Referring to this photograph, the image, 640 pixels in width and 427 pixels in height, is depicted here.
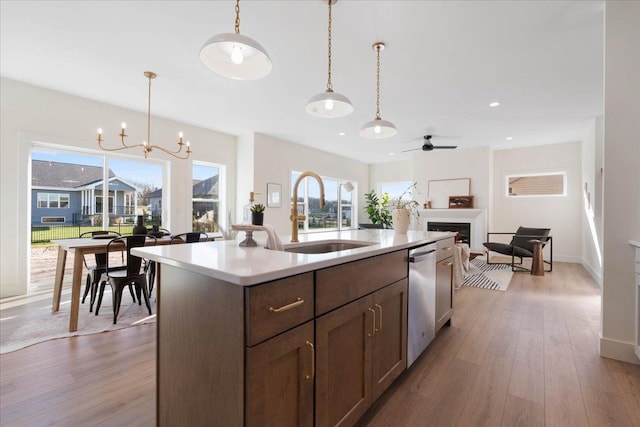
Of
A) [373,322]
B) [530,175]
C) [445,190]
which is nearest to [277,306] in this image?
[373,322]

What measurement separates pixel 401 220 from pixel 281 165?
419 cm

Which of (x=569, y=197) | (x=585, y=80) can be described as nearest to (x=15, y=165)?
(x=585, y=80)

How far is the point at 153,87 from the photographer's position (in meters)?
3.61

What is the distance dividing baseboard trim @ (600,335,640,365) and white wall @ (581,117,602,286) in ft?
7.54

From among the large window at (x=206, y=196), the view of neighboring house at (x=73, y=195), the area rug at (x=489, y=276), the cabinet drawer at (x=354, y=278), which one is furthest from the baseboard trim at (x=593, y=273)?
the view of neighboring house at (x=73, y=195)

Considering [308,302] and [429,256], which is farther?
[429,256]

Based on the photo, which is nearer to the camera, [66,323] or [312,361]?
[312,361]

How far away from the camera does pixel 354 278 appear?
1383 mm

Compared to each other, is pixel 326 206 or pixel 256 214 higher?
pixel 326 206

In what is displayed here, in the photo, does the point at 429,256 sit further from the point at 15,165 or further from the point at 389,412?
the point at 15,165

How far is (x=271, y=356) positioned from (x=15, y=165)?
178 inches

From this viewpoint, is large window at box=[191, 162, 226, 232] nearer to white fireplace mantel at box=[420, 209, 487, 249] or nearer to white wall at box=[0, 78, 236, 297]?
white wall at box=[0, 78, 236, 297]

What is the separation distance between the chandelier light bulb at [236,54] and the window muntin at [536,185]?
24.1 ft

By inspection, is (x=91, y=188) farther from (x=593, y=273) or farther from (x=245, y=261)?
(x=593, y=273)
